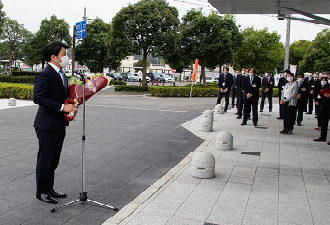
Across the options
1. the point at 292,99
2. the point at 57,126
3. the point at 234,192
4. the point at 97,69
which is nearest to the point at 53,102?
the point at 57,126

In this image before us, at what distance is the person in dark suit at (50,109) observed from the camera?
4.15 metres

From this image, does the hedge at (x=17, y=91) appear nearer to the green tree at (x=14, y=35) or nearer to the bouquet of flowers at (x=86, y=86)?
the bouquet of flowers at (x=86, y=86)

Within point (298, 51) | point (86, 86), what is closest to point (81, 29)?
point (86, 86)

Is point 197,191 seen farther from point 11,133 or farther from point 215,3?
point 215,3

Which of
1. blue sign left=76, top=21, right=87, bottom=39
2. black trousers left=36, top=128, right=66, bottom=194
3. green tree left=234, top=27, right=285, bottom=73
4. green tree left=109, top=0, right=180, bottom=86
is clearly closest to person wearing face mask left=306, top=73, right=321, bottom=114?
black trousers left=36, top=128, right=66, bottom=194

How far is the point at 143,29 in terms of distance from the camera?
28.7 m

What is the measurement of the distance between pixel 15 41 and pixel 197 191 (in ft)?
149

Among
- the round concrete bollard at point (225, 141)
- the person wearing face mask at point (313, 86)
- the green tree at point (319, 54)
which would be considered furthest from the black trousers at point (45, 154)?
the green tree at point (319, 54)

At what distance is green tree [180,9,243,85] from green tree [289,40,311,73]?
1344 inches

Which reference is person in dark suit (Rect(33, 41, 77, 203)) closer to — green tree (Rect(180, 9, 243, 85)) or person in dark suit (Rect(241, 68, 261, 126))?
person in dark suit (Rect(241, 68, 261, 126))

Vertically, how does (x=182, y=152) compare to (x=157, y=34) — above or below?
below

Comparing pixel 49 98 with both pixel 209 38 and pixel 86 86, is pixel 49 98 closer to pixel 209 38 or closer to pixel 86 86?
pixel 86 86

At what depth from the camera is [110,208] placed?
4.25 metres

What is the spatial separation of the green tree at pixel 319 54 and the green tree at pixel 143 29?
94.5 feet
